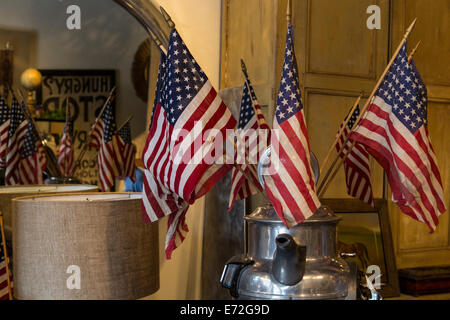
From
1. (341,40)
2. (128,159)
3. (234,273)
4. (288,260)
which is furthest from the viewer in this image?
(341,40)

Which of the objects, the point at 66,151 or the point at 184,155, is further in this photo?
the point at 66,151

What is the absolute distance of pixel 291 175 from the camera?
119 cm

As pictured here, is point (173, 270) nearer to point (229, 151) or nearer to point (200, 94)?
point (229, 151)

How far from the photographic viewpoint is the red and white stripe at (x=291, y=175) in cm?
116

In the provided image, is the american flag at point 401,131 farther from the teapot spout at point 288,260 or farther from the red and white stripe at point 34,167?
the red and white stripe at point 34,167

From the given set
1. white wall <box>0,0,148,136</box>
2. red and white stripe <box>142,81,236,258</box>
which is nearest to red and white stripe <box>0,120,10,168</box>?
white wall <box>0,0,148,136</box>

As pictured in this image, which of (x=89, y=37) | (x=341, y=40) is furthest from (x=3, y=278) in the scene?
(x=341, y=40)

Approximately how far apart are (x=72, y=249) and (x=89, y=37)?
70 cm

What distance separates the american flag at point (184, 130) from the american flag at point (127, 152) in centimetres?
46

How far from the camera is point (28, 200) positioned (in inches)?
→ 50.2

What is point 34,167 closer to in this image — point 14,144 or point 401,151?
point 14,144

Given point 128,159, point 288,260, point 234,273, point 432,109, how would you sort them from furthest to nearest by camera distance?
point 432,109
point 128,159
point 234,273
point 288,260

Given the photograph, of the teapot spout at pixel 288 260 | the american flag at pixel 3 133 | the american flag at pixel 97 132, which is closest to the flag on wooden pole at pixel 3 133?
the american flag at pixel 3 133
